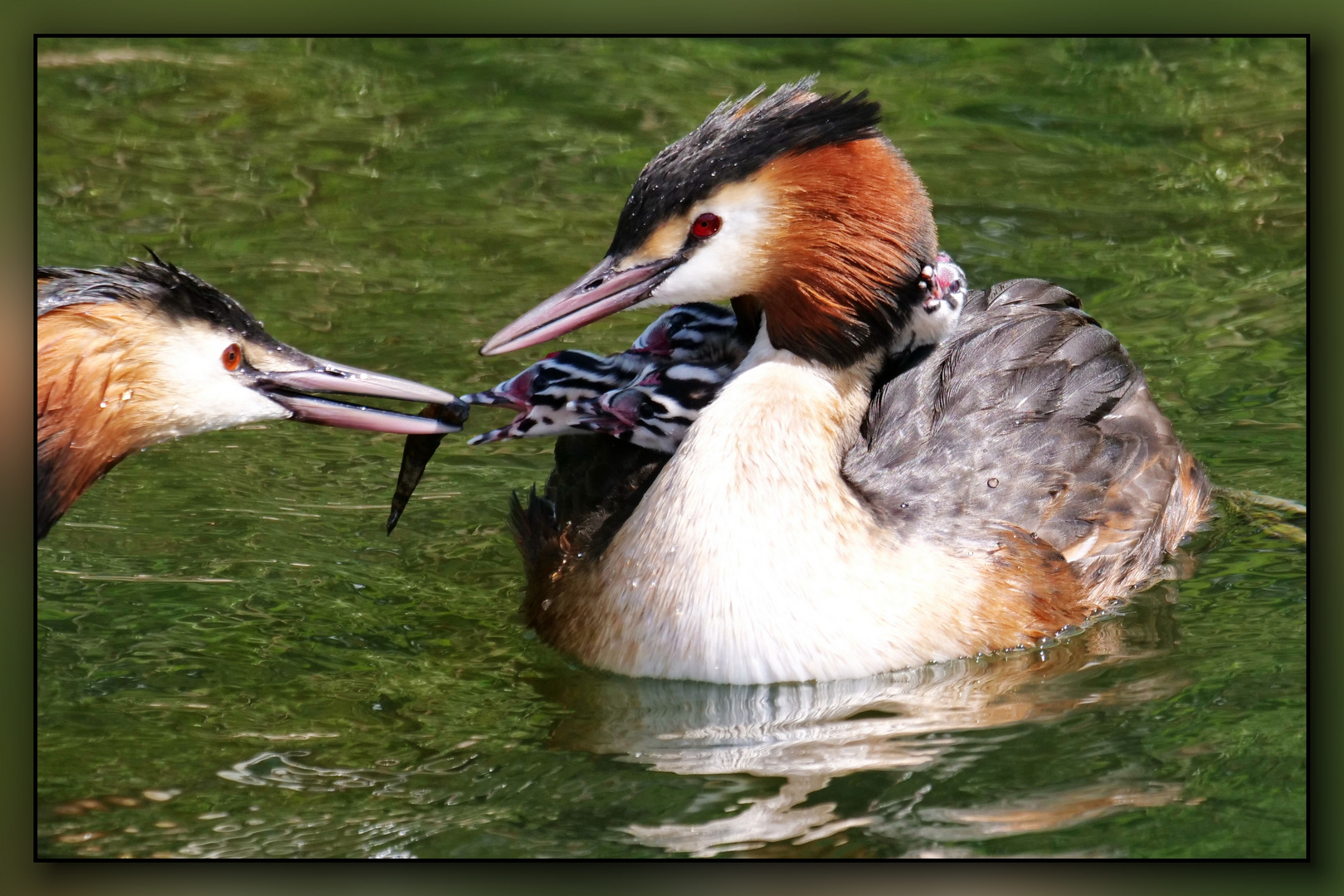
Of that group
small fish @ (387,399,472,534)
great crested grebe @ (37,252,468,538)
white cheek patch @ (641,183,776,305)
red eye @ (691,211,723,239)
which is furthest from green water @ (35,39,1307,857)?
red eye @ (691,211,723,239)

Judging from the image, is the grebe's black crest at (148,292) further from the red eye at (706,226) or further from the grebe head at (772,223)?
the red eye at (706,226)

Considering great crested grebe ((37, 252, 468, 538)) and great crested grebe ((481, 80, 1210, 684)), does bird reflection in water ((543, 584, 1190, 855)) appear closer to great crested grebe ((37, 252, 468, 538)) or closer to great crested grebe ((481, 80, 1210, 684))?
great crested grebe ((481, 80, 1210, 684))

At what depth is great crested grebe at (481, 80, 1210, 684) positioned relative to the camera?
15.0 feet

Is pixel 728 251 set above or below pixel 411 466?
above

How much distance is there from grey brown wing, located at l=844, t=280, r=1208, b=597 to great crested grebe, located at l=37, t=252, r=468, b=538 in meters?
1.18

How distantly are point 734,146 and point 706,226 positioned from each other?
20 centimetres

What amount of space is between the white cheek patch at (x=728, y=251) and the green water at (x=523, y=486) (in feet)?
3.06

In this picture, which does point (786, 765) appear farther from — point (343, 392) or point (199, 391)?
point (199, 391)

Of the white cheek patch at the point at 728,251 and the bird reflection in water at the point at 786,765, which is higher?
the white cheek patch at the point at 728,251

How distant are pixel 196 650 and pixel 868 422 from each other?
1.77m

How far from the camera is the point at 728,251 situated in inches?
184

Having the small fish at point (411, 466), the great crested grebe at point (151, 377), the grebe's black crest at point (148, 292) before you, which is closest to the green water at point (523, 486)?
the small fish at point (411, 466)

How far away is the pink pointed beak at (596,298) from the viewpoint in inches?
181

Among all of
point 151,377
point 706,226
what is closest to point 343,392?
point 151,377
